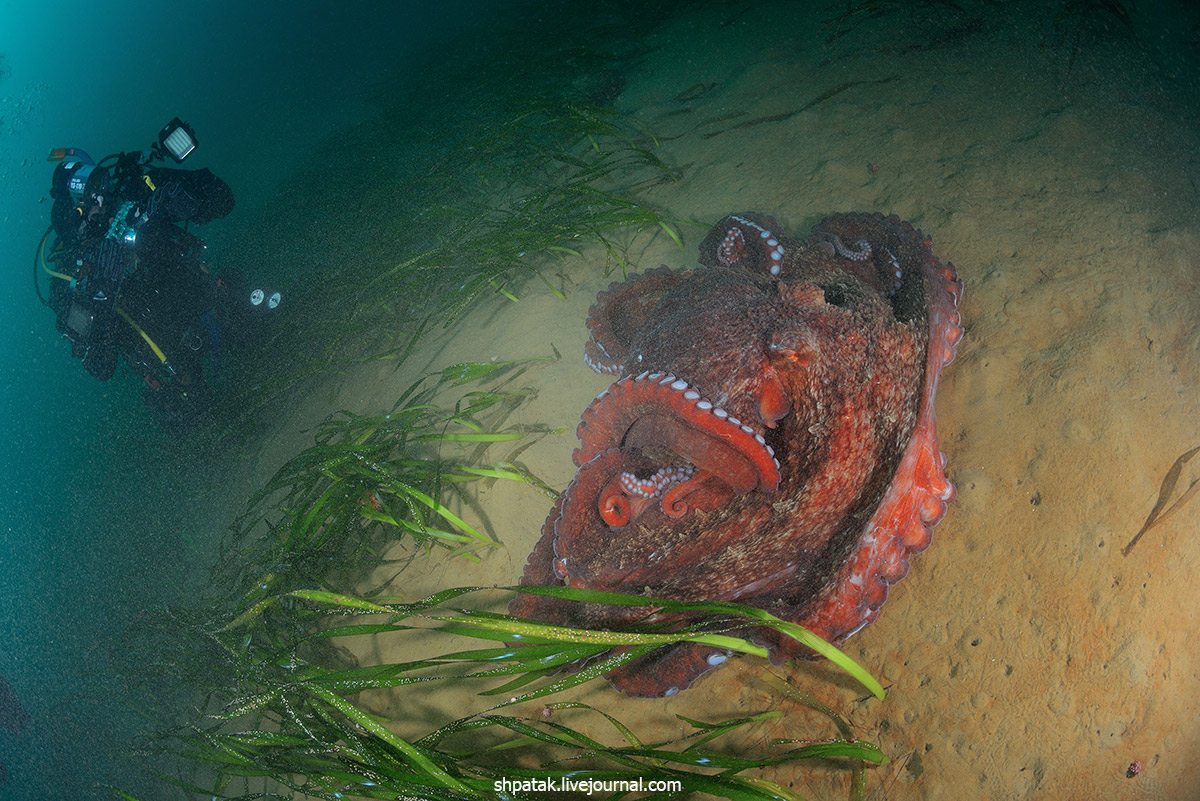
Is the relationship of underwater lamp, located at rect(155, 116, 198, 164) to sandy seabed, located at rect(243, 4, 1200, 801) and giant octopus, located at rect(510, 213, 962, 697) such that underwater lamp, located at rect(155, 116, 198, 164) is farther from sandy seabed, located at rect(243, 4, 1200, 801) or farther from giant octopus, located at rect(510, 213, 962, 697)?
giant octopus, located at rect(510, 213, 962, 697)

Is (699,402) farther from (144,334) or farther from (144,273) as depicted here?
(144,273)

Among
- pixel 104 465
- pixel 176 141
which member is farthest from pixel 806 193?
pixel 104 465

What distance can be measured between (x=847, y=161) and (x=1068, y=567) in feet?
10.4

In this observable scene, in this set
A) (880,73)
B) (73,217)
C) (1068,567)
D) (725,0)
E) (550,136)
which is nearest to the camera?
(1068,567)

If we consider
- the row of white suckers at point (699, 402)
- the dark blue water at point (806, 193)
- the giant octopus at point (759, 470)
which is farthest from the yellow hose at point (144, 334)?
the row of white suckers at point (699, 402)

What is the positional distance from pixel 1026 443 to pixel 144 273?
9.54m

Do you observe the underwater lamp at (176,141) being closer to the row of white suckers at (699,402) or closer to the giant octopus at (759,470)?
the giant octopus at (759,470)

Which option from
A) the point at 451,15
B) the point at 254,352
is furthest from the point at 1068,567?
the point at 451,15

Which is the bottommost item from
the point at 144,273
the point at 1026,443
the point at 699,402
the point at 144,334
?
the point at 1026,443

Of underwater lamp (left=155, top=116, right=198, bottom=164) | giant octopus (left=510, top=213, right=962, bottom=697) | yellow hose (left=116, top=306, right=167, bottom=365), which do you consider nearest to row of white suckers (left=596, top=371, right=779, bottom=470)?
giant octopus (left=510, top=213, right=962, bottom=697)

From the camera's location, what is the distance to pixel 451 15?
22.7 m

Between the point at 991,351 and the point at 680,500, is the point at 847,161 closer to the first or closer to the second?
the point at 991,351

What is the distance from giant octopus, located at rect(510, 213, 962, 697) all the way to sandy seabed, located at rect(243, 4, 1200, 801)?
446 millimetres

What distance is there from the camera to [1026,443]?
228 cm
